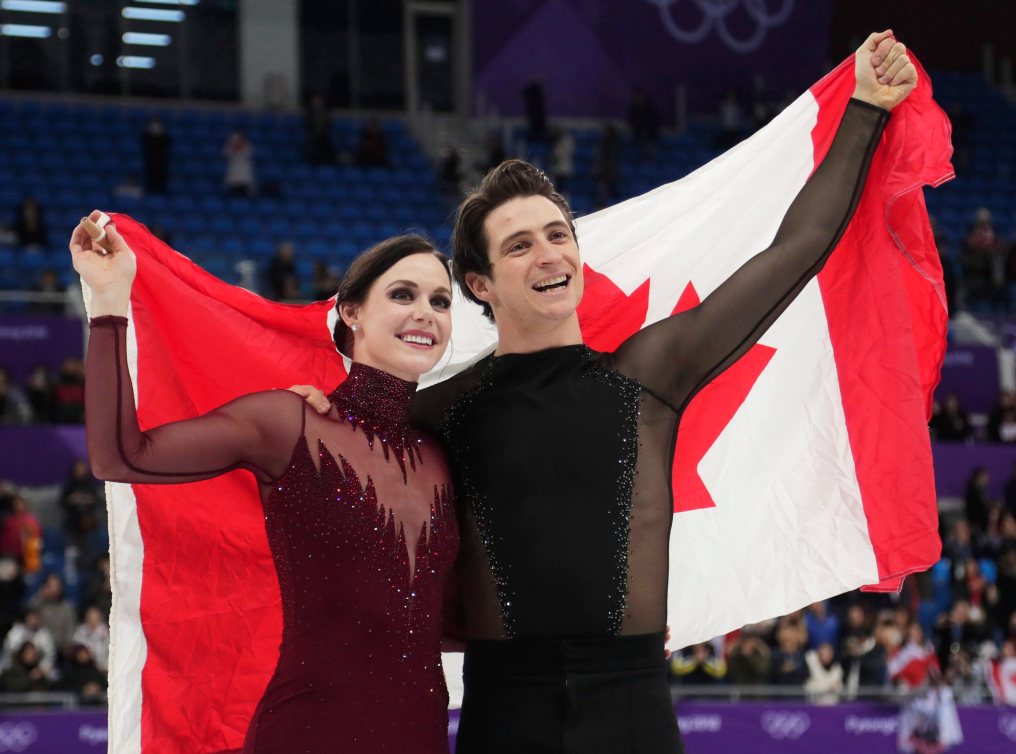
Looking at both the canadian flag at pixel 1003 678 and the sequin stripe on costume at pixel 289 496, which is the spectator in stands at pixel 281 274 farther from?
the sequin stripe on costume at pixel 289 496

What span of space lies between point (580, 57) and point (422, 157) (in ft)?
12.0

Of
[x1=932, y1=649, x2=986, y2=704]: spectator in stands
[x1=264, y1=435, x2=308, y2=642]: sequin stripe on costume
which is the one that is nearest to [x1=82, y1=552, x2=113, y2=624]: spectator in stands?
[x1=932, y1=649, x2=986, y2=704]: spectator in stands

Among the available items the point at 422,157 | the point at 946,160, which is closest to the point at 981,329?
the point at 422,157

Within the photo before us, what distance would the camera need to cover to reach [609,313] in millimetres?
4383

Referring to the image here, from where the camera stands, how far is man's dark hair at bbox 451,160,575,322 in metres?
3.63

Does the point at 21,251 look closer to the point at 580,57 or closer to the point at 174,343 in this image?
the point at 580,57

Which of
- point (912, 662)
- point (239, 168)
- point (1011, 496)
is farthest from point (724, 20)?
point (912, 662)

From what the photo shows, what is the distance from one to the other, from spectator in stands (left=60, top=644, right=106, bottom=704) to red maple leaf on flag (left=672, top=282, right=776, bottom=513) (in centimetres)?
629

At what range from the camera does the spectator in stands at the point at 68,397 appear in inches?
465

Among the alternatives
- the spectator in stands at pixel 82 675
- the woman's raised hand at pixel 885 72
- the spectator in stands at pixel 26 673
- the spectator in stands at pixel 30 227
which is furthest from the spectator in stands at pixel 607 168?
the woman's raised hand at pixel 885 72

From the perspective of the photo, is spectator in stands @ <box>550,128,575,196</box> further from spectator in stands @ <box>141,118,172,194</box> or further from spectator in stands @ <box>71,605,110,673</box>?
spectator in stands @ <box>71,605,110,673</box>

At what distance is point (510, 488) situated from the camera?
11.1ft

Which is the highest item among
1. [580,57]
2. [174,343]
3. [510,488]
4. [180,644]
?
[580,57]

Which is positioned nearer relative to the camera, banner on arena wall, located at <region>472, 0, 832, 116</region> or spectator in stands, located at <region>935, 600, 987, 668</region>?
spectator in stands, located at <region>935, 600, 987, 668</region>
